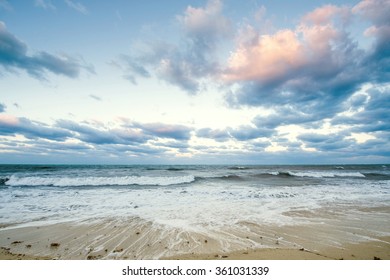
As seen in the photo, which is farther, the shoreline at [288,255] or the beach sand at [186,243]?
the beach sand at [186,243]

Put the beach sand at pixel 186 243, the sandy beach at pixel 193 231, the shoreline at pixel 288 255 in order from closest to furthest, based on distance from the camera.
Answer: the shoreline at pixel 288 255
the beach sand at pixel 186 243
the sandy beach at pixel 193 231

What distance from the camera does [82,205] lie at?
9.90 m

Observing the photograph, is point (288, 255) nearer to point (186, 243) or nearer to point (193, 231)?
point (186, 243)

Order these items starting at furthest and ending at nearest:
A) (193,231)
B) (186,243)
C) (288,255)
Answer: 1. (193,231)
2. (186,243)
3. (288,255)

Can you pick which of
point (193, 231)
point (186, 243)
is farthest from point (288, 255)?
point (193, 231)

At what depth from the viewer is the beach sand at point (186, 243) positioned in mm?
4738

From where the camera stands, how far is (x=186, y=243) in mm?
5340

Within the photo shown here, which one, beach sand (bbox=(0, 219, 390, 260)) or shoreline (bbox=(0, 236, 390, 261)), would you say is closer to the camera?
shoreline (bbox=(0, 236, 390, 261))

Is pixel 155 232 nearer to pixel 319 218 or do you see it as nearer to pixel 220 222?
pixel 220 222

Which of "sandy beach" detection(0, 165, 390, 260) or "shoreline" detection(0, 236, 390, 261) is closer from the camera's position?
"shoreline" detection(0, 236, 390, 261)

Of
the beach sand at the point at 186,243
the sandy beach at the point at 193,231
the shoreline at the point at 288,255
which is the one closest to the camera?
the shoreline at the point at 288,255

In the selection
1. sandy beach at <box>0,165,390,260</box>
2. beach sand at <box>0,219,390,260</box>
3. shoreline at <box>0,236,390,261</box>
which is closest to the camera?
shoreline at <box>0,236,390,261</box>

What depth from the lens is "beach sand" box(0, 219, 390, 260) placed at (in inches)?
187

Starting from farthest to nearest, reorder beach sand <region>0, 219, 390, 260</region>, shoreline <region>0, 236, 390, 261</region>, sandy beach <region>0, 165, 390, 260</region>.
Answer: sandy beach <region>0, 165, 390, 260</region> < beach sand <region>0, 219, 390, 260</region> < shoreline <region>0, 236, 390, 261</region>
